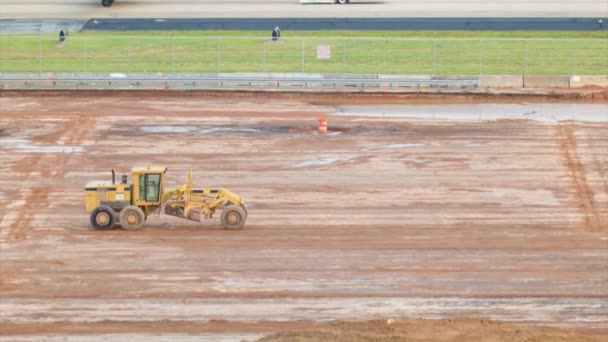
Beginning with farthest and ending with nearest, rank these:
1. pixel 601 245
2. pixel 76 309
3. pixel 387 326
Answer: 1. pixel 601 245
2. pixel 76 309
3. pixel 387 326

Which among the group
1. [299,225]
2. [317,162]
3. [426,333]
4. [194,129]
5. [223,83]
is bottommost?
[426,333]

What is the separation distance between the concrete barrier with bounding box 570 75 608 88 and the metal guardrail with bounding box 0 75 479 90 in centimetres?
400

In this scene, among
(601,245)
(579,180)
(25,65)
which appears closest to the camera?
(601,245)

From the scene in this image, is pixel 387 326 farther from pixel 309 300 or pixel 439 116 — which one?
pixel 439 116

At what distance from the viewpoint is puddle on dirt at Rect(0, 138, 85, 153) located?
46875 millimetres

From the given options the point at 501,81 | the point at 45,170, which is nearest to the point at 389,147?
the point at 45,170

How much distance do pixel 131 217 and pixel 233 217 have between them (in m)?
2.60

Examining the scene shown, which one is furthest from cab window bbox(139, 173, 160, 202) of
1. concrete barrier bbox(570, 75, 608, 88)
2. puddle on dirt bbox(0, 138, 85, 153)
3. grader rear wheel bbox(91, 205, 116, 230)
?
concrete barrier bbox(570, 75, 608, 88)

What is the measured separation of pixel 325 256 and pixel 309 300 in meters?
3.72

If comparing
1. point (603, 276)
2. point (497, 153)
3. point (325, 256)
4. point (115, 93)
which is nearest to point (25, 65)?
point (115, 93)

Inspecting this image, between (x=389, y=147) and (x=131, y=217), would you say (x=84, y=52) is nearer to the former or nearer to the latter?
(x=389, y=147)

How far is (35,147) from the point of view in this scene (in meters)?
47.4

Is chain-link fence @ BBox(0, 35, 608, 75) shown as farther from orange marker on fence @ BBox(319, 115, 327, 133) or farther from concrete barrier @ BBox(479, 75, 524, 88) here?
orange marker on fence @ BBox(319, 115, 327, 133)

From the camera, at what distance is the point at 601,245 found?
36.0 metres
